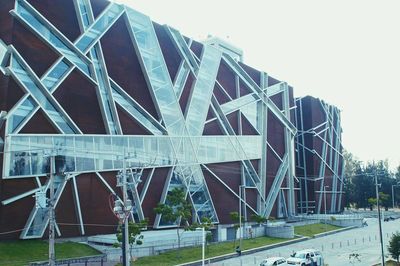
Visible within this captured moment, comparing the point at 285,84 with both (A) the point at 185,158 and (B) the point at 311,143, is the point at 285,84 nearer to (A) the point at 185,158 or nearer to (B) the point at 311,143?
(B) the point at 311,143

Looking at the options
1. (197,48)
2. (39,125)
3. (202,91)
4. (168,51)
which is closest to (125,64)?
(168,51)

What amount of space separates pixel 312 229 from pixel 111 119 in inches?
1506

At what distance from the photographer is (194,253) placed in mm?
45125

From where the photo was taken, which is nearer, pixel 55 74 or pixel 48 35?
pixel 48 35

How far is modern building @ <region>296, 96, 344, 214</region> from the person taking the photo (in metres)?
101

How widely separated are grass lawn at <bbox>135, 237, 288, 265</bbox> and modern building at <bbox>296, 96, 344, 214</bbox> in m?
44.3

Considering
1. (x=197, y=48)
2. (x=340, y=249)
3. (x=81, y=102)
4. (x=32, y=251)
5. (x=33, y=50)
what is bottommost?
(x=340, y=249)

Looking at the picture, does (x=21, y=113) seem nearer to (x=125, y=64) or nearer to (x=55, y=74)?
(x=55, y=74)

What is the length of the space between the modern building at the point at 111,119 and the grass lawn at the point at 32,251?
135 cm

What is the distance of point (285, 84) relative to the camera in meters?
89.4

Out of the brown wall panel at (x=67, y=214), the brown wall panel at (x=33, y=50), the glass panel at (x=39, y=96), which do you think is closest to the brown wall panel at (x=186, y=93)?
the glass panel at (x=39, y=96)

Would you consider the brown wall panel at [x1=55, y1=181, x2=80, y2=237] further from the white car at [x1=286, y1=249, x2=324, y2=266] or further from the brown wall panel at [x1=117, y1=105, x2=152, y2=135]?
the white car at [x1=286, y1=249, x2=324, y2=266]

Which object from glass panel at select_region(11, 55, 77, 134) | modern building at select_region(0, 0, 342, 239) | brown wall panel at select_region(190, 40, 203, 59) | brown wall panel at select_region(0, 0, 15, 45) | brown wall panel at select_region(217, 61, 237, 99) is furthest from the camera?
brown wall panel at select_region(217, 61, 237, 99)

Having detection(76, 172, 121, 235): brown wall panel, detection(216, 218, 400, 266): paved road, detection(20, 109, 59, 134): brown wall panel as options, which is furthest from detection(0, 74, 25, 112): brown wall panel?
detection(216, 218, 400, 266): paved road
